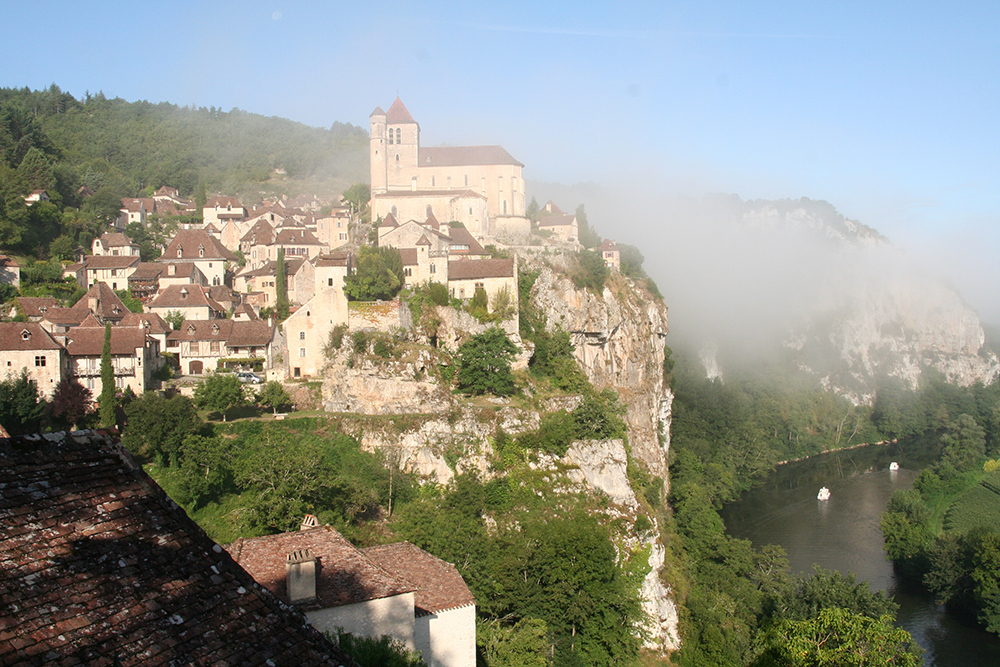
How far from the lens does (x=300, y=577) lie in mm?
16969

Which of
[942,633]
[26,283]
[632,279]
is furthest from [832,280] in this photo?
[26,283]

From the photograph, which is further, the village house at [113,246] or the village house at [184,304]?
the village house at [113,246]

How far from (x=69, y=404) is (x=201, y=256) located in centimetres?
2183

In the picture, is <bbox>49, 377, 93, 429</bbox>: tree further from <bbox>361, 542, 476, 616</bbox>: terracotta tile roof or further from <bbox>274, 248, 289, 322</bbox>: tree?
<bbox>361, 542, 476, 616</bbox>: terracotta tile roof

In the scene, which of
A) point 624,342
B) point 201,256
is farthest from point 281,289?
point 624,342

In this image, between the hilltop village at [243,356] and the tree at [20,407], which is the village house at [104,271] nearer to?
the hilltop village at [243,356]

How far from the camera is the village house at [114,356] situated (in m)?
39.6

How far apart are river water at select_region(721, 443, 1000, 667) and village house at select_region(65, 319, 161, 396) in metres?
41.3

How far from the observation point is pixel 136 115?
131 meters

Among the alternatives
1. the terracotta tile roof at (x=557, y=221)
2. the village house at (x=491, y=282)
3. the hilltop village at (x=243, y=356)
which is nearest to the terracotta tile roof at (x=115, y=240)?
the hilltop village at (x=243, y=356)

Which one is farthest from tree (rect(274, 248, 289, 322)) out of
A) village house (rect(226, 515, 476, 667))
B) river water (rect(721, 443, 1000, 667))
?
river water (rect(721, 443, 1000, 667))

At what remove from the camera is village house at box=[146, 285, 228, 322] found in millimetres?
48969

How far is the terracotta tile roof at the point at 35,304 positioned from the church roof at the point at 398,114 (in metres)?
34.2

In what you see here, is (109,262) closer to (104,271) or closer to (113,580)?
(104,271)
